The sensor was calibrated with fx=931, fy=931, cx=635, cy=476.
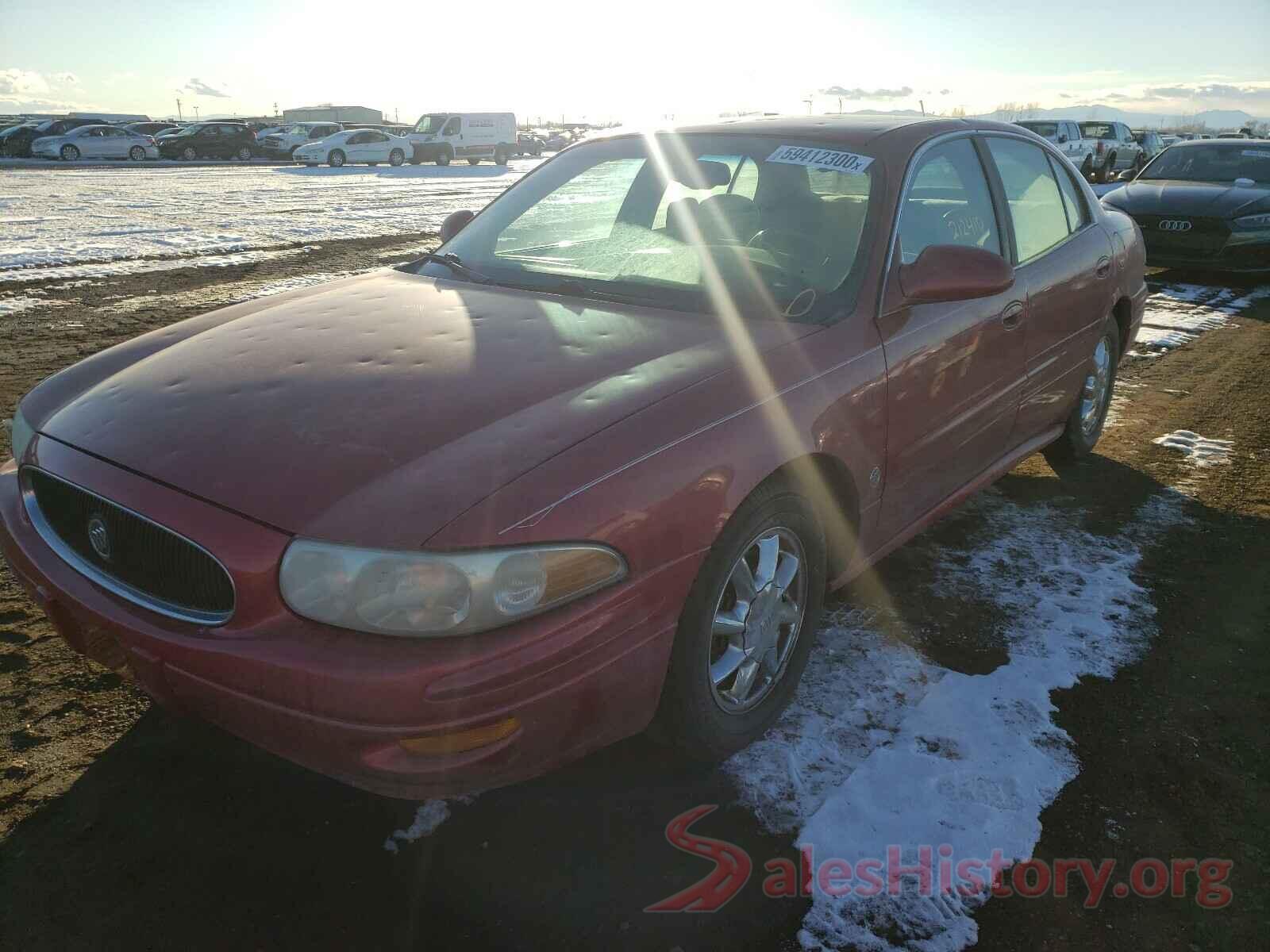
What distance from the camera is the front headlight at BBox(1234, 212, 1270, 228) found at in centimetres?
905

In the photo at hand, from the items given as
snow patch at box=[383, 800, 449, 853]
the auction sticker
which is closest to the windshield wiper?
the auction sticker

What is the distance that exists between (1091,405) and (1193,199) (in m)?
6.48

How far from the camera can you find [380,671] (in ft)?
5.70

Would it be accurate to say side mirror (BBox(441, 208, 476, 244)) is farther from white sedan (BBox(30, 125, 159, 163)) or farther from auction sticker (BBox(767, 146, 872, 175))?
white sedan (BBox(30, 125, 159, 163))

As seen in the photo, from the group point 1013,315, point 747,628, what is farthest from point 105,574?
point 1013,315

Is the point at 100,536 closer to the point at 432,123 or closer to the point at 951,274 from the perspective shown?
the point at 951,274

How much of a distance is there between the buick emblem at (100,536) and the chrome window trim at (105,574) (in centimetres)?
5

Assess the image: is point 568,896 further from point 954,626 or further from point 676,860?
point 954,626

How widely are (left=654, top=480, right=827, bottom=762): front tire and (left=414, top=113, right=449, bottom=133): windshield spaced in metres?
34.6

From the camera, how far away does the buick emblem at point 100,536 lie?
2107 mm

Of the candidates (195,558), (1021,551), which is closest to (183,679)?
(195,558)

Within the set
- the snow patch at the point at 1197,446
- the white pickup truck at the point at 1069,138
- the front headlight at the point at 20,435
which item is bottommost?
the snow patch at the point at 1197,446

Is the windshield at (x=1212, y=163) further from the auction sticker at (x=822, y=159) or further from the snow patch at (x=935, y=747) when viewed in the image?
the auction sticker at (x=822, y=159)

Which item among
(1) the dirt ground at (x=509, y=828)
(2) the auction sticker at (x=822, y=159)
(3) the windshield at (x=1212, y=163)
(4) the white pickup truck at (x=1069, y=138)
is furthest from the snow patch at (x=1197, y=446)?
(4) the white pickup truck at (x=1069, y=138)
